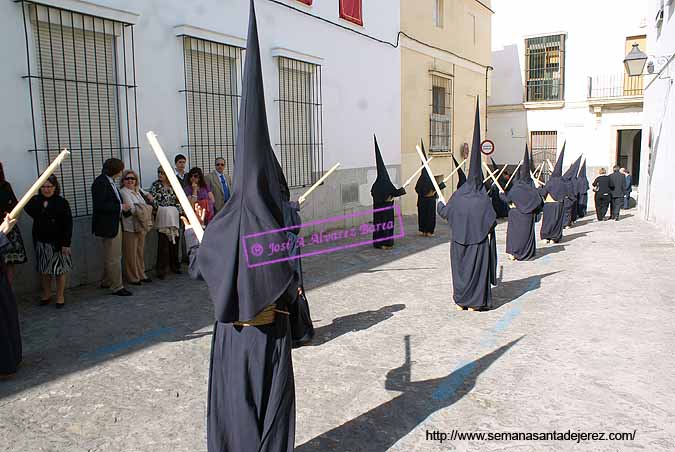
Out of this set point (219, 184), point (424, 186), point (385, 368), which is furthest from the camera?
point (424, 186)

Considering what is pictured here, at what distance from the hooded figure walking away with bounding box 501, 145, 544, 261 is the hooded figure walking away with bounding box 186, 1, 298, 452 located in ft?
24.6

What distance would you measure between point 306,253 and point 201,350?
5.23m

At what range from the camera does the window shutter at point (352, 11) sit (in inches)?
492

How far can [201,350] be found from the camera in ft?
17.2

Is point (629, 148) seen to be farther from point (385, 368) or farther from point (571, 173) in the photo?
point (385, 368)

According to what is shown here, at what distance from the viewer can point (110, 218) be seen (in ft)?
22.5

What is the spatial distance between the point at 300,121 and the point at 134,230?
527 centimetres

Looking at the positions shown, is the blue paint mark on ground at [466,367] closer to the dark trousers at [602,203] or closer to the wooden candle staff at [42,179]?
the wooden candle staff at [42,179]

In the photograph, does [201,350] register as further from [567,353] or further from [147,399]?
[567,353]

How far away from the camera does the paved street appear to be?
12.4 feet

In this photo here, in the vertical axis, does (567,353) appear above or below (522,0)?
below

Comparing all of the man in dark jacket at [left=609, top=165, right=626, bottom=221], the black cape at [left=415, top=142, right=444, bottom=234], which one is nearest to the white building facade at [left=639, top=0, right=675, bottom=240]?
the man in dark jacket at [left=609, top=165, right=626, bottom=221]

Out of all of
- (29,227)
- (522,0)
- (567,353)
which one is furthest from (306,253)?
(522,0)

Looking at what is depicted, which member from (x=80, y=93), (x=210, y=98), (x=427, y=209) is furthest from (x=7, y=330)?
(x=427, y=209)
